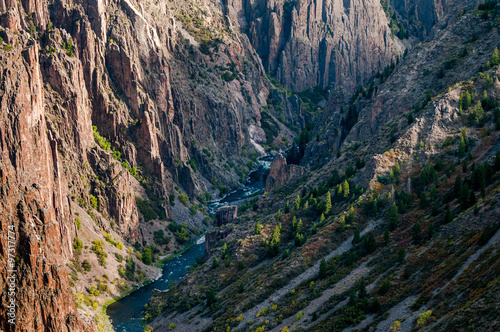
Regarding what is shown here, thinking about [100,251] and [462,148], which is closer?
[462,148]

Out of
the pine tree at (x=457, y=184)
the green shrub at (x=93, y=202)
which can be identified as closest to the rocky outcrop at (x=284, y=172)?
the green shrub at (x=93, y=202)

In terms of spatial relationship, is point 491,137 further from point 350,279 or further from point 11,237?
point 11,237

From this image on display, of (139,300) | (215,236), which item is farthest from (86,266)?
(215,236)

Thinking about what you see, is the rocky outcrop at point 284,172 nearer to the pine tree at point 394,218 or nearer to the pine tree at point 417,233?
the pine tree at point 394,218

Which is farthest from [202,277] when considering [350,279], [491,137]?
[491,137]

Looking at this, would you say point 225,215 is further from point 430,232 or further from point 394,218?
point 430,232

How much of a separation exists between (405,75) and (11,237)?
108 meters

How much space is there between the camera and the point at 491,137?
125750 millimetres

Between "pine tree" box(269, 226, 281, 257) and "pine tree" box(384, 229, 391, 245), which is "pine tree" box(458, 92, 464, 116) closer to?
"pine tree" box(384, 229, 391, 245)

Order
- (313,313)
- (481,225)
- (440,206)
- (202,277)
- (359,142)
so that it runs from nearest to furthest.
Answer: (481,225) < (313,313) < (440,206) < (202,277) < (359,142)

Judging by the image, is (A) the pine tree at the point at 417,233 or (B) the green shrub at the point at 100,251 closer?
(A) the pine tree at the point at 417,233

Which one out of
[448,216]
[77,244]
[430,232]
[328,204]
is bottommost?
[430,232]

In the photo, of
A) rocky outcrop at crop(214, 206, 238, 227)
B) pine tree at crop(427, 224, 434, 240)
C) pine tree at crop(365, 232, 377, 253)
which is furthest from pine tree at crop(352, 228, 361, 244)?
rocky outcrop at crop(214, 206, 238, 227)

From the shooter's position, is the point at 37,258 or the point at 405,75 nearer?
the point at 37,258
